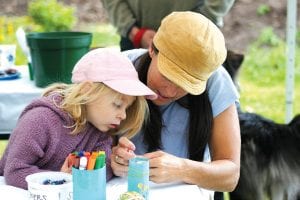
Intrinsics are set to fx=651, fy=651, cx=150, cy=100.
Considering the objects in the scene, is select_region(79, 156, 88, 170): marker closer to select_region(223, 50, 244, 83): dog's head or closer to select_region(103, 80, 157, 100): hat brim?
select_region(103, 80, 157, 100): hat brim

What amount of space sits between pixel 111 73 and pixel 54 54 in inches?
40.4

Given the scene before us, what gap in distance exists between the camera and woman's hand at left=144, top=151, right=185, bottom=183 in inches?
69.6

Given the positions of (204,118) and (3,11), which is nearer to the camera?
(204,118)

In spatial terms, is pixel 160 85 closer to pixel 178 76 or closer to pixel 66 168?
pixel 178 76

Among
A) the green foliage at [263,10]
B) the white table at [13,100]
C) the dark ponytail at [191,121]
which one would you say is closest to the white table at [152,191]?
the dark ponytail at [191,121]

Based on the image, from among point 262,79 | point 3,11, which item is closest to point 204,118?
point 262,79

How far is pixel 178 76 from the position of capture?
178cm

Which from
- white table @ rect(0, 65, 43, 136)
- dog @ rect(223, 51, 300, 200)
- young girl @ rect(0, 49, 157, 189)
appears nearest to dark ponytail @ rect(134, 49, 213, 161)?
young girl @ rect(0, 49, 157, 189)

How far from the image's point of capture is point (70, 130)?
5.81ft

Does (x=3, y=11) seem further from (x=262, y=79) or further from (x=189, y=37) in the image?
(x=189, y=37)

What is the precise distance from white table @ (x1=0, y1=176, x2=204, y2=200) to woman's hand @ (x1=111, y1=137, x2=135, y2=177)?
3 cm

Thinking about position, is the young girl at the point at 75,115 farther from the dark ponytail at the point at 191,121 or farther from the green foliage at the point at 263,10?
the green foliage at the point at 263,10

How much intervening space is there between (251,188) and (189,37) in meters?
1.61

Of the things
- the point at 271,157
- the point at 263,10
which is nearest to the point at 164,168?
Result: the point at 271,157
